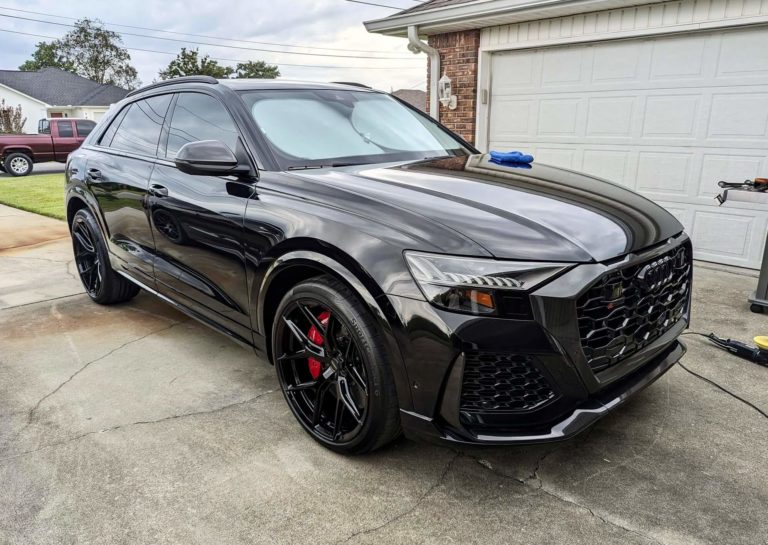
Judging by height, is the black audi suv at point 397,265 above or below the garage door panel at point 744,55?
below

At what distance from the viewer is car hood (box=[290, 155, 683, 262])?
82.0 inches

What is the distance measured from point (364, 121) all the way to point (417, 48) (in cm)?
514

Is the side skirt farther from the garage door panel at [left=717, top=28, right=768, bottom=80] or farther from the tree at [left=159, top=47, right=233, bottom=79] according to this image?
the tree at [left=159, top=47, right=233, bottom=79]

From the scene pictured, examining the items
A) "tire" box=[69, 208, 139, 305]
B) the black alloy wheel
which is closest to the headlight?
"tire" box=[69, 208, 139, 305]

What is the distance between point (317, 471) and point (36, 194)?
40.6 feet

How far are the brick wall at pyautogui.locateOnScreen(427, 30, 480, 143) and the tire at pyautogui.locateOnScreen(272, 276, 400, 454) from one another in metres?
5.66

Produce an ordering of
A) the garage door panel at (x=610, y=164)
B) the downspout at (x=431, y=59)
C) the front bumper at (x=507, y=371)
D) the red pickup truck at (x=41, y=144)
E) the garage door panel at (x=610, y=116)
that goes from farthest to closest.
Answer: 1. the red pickup truck at (x=41, y=144)
2. the downspout at (x=431, y=59)
3. the garage door panel at (x=610, y=164)
4. the garage door panel at (x=610, y=116)
5. the front bumper at (x=507, y=371)

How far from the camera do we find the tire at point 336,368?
2.24m

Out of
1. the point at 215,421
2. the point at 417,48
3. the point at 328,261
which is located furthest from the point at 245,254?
the point at 417,48

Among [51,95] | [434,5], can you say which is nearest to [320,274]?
[434,5]

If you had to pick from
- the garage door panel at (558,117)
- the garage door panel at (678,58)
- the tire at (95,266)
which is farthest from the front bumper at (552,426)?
the garage door panel at (558,117)

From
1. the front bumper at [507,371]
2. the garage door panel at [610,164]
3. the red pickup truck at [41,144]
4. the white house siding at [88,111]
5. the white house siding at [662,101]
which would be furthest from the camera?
the white house siding at [88,111]

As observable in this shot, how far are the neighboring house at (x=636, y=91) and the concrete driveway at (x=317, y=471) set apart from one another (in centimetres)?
302

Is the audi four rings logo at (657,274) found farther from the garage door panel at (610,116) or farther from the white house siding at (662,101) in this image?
the garage door panel at (610,116)
